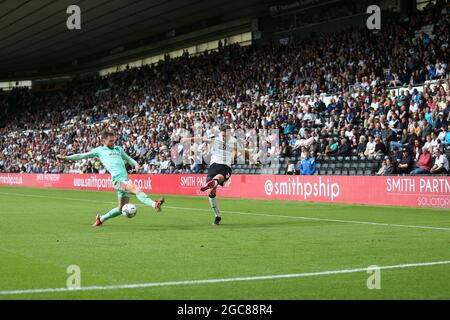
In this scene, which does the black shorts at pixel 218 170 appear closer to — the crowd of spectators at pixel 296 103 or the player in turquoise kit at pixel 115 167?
the player in turquoise kit at pixel 115 167

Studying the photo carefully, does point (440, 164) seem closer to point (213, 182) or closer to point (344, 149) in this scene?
point (344, 149)

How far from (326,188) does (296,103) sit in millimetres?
8129

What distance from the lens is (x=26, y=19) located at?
4619 cm

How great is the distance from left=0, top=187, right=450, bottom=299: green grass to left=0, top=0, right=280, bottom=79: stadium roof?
2650 centimetres

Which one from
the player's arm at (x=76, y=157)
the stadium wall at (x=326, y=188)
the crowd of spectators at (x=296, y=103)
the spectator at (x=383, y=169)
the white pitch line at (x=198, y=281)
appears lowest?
the white pitch line at (x=198, y=281)

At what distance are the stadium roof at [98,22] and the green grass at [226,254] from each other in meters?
26.5

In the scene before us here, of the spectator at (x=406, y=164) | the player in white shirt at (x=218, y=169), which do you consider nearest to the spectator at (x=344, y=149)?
the spectator at (x=406, y=164)

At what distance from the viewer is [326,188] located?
79.2 ft

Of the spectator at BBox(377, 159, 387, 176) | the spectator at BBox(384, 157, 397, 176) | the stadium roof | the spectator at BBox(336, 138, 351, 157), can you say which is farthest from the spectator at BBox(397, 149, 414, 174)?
the stadium roof

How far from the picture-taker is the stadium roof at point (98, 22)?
41.8 m

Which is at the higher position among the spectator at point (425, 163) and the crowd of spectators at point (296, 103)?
the crowd of spectators at point (296, 103)

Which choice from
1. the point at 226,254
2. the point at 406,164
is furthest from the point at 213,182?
the point at 406,164

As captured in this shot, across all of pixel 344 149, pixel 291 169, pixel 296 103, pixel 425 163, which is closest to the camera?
pixel 425 163
